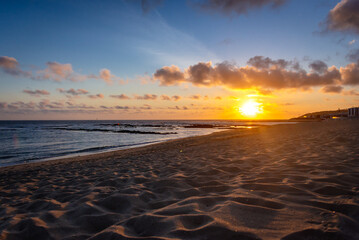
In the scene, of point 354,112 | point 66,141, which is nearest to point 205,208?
point 66,141

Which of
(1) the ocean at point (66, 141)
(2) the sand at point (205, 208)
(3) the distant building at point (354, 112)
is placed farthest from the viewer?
(3) the distant building at point (354, 112)

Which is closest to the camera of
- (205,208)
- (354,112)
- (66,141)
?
(205,208)

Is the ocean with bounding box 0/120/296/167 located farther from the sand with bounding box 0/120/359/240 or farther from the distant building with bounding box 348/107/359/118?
the distant building with bounding box 348/107/359/118

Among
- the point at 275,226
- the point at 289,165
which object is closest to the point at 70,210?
the point at 275,226

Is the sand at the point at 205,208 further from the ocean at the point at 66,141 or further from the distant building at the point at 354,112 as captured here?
the distant building at the point at 354,112

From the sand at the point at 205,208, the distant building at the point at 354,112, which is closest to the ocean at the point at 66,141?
the sand at the point at 205,208

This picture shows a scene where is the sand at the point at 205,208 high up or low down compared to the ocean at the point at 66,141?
up

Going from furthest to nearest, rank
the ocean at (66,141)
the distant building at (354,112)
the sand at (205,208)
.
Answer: the distant building at (354,112)
the ocean at (66,141)
the sand at (205,208)

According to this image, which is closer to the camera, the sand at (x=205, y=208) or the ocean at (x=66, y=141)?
the sand at (x=205, y=208)

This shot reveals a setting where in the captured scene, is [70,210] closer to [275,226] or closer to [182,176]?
[182,176]

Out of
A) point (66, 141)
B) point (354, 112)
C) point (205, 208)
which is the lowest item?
point (66, 141)

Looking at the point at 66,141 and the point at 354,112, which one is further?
the point at 354,112

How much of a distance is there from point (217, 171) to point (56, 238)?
11.4 feet

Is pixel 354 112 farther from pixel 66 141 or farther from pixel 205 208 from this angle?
pixel 205 208
